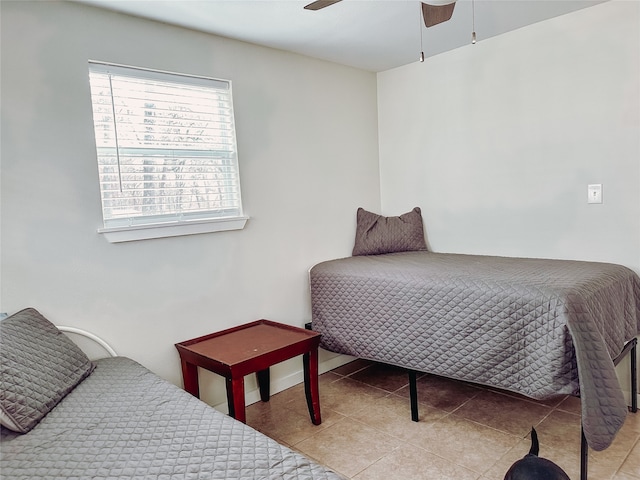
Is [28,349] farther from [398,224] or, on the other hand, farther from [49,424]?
[398,224]

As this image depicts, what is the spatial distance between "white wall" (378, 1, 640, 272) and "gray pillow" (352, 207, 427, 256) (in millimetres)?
115

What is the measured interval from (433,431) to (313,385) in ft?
2.21

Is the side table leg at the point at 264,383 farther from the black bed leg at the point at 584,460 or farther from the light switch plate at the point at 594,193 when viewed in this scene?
the light switch plate at the point at 594,193

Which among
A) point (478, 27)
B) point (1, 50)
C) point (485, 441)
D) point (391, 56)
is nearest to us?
point (1, 50)

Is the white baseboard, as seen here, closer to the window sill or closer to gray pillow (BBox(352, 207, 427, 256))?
gray pillow (BBox(352, 207, 427, 256))

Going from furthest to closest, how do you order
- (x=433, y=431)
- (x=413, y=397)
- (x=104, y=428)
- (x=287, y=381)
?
(x=287, y=381), (x=413, y=397), (x=433, y=431), (x=104, y=428)

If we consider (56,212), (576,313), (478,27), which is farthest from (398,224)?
(56,212)

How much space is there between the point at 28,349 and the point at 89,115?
110 centimetres

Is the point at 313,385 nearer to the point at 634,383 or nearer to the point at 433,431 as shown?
the point at 433,431

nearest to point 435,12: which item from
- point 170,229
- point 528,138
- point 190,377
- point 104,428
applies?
point 528,138

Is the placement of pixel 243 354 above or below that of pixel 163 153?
below

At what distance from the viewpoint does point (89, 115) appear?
7.00 feet

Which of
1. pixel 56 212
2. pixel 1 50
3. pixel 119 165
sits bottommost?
pixel 56 212

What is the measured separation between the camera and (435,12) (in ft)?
5.90
